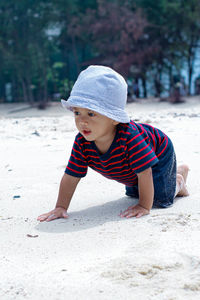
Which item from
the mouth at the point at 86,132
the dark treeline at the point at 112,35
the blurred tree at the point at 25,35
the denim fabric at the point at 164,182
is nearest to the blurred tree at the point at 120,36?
the dark treeline at the point at 112,35

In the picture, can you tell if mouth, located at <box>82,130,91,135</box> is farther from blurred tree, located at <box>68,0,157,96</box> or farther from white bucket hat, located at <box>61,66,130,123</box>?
blurred tree, located at <box>68,0,157,96</box>

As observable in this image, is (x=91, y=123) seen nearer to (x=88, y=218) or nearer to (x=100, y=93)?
(x=100, y=93)

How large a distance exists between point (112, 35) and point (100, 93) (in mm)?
13411

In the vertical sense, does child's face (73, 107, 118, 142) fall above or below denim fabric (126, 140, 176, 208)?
above

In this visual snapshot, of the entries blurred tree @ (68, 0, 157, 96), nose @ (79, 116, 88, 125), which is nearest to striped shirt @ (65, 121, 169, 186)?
nose @ (79, 116, 88, 125)

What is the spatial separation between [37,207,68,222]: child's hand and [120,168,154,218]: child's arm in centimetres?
38

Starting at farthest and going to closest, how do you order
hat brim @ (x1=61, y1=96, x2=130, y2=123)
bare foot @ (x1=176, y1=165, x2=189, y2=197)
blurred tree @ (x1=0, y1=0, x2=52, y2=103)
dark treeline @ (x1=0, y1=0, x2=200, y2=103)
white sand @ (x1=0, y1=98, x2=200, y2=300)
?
1. blurred tree @ (x1=0, y1=0, x2=52, y2=103)
2. dark treeline @ (x1=0, y1=0, x2=200, y2=103)
3. bare foot @ (x1=176, y1=165, x2=189, y2=197)
4. hat brim @ (x1=61, y1=96, x2=130, y2=123)
5. white sand @ (x1=0, y1=98, x2=200, y2=300)

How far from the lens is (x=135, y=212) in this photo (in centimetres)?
238

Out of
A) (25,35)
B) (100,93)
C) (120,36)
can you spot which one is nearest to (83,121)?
(100,93)

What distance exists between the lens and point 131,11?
1509cm

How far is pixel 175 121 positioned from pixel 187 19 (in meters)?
8.96

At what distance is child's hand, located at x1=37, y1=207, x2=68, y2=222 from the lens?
2.47 meters

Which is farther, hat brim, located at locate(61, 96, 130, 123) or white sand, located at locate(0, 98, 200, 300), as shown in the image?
→ hat brim, located at locate(61, 96, 130, 123)

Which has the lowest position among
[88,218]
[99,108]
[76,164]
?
[88,218]
